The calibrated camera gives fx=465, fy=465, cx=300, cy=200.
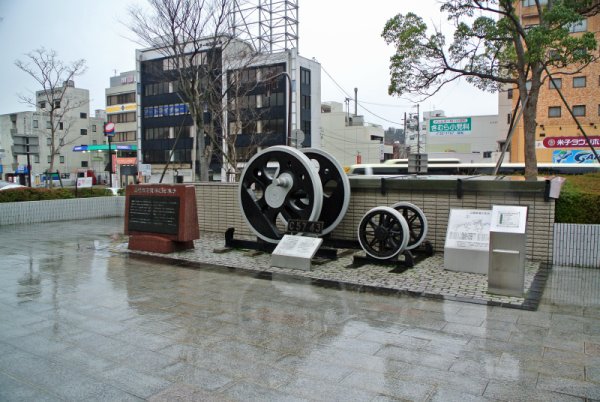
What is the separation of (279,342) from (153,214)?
21.7ft

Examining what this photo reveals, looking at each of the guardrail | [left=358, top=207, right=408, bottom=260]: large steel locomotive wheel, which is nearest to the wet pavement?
[left=358, top=207, right=408, bottom=260]: large steel locomotive wheel

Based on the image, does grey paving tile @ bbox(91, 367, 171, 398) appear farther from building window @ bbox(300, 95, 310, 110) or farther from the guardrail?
building window @ bbox(300, 95, 310, 110)

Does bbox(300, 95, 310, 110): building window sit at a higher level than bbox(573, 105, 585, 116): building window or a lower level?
higher

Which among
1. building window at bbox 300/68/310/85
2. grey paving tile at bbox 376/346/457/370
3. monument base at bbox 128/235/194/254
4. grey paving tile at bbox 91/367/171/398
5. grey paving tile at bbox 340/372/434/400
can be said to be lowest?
grey paving tile at bbox 91/367/171/398

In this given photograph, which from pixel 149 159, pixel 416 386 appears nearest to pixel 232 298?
pixel 416 386

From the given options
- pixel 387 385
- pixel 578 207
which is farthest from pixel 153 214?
pixel 578 207

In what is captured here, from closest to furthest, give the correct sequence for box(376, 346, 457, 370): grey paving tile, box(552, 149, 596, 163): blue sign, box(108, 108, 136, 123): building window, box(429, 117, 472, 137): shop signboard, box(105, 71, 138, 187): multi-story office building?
box(376, 346, 457, 370): grey paving tile
box(552, 149, 596, 163): blue sign
box(429, 117, 472, 137): shop signboard
box(105, 71, 138, 187): multi-story office building
box(108, 108, 136, 123): building window

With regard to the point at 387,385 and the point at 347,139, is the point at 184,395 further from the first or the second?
the point at 347,139

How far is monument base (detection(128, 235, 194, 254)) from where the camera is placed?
34.0 ft

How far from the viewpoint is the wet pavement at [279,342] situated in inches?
157

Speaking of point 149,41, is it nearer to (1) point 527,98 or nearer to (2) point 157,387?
(1) point 527,98

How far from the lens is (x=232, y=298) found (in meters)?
6.83

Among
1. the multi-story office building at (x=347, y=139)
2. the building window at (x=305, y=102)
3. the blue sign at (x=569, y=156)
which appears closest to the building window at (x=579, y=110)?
the blue sign at (x=569, y=156)

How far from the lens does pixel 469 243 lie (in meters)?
8.38
